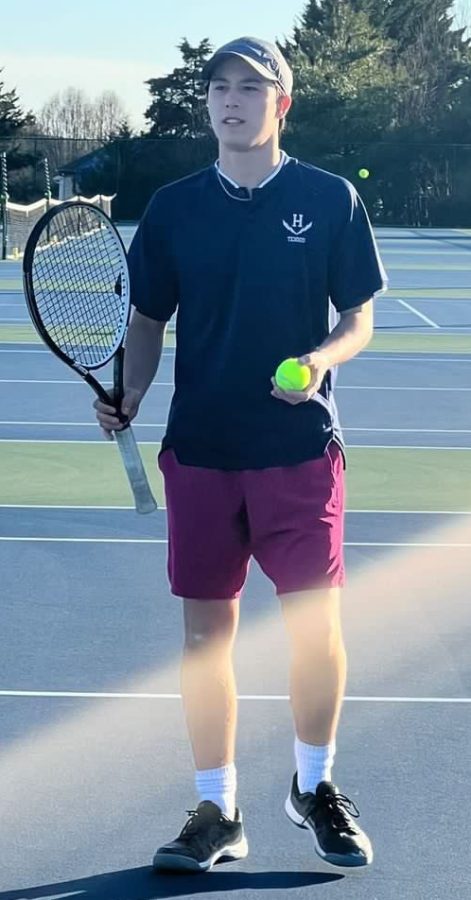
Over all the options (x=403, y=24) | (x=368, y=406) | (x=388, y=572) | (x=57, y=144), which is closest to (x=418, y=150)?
(x=57, y=144)

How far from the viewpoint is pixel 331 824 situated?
3.90 m

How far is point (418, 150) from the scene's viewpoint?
57688 mm

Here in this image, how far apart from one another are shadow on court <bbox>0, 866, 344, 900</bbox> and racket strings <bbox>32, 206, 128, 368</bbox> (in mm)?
1292

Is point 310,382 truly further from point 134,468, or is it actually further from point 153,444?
point 153,444

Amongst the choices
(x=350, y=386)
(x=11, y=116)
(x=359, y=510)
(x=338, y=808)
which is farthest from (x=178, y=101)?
(x=338, y=808)

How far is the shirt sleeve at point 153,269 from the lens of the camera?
153 inches

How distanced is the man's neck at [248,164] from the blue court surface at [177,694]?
161 centimetres

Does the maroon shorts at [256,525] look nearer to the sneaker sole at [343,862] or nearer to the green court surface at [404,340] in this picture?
the sneaker sole at [343,862]

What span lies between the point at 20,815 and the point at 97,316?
1.36 m

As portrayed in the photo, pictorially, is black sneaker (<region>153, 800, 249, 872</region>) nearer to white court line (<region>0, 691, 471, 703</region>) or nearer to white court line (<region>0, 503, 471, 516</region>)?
white court line (<region>0, 691, 471, 703</region>)

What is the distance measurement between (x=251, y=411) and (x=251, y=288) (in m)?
0.30

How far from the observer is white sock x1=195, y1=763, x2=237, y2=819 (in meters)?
3.98

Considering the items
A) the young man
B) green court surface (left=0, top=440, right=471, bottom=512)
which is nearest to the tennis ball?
the young man

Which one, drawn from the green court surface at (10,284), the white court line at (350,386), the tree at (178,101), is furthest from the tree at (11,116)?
the white court line at (350,386)
